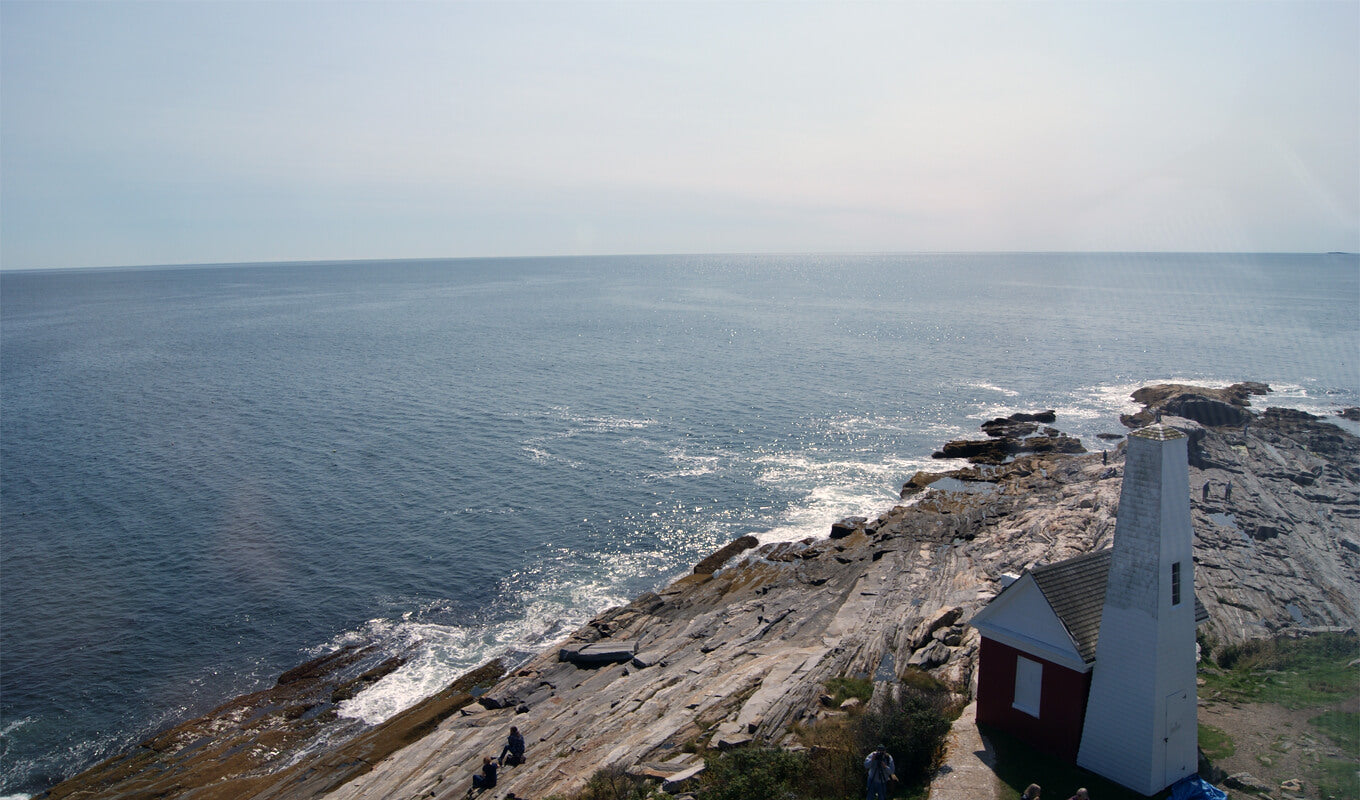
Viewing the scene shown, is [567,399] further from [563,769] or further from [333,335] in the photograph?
[333,335]

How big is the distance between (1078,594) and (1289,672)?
10048 mm

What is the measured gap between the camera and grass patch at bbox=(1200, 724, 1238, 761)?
56.1 ft

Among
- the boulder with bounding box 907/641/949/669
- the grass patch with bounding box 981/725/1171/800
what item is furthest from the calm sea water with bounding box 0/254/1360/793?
the grass patch with bounding box 981/725/1171/800

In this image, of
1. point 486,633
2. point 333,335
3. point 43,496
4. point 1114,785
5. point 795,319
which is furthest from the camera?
point 795,319

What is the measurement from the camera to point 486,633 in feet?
108

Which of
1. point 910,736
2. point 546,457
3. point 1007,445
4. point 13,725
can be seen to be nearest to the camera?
point 910,736

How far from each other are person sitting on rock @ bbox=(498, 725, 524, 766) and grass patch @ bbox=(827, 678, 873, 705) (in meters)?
9.06

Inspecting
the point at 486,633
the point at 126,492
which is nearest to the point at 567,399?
the point at 126,492

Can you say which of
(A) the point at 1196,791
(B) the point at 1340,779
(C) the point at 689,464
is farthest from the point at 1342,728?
(C) the point at 689,464

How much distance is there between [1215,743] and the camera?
1752 cm

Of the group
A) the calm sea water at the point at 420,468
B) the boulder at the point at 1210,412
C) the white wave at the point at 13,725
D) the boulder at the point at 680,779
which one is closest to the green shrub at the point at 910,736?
the boulder at the point at 680,779

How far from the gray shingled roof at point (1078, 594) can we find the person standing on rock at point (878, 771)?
488cm

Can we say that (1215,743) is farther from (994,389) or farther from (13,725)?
(994,389)

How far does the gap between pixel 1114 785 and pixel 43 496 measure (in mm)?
58517
